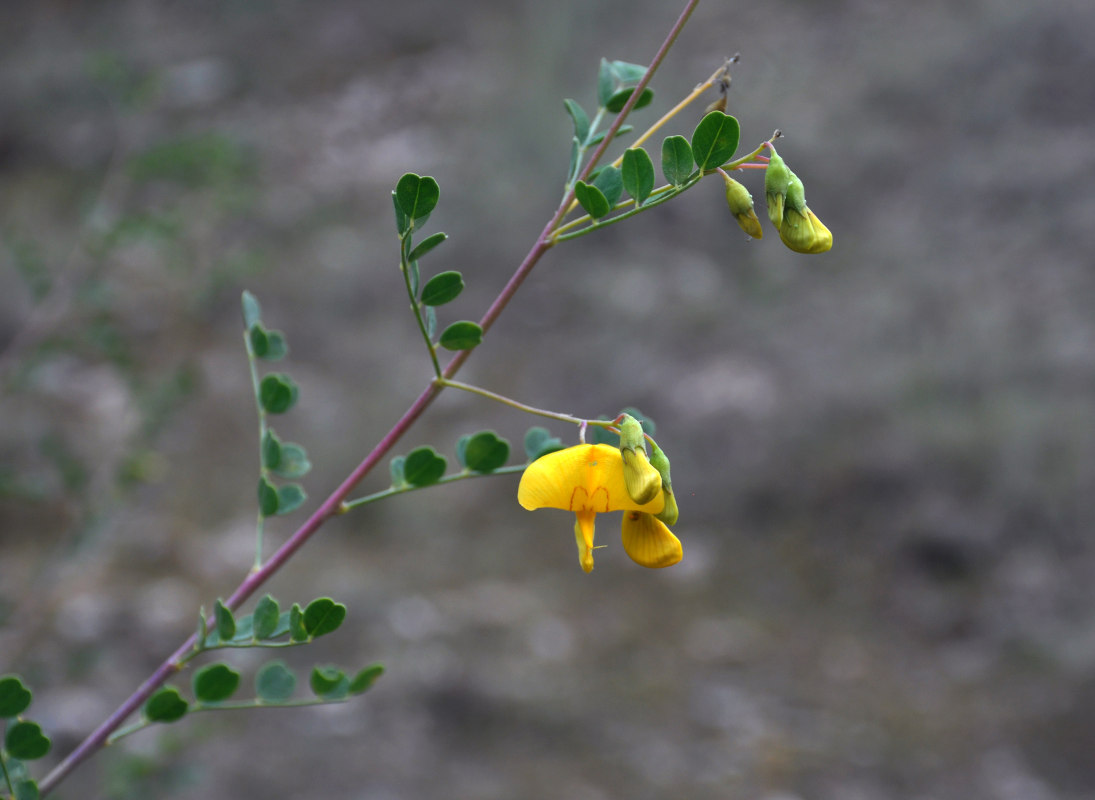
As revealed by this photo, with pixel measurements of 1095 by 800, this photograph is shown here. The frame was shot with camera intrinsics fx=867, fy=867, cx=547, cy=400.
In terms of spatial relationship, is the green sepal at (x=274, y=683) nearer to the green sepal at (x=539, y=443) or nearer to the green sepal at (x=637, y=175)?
the green sepal at (x=539, y=443)

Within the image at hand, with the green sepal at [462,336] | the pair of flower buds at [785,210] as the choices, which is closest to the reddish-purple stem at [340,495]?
the green sepal at [462,336]

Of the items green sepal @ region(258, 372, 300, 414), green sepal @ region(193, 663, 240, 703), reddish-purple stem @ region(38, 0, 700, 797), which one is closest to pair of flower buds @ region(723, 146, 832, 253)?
reddish-purple stem @ region(38, 0, 700, 797)

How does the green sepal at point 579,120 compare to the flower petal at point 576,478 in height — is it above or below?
above

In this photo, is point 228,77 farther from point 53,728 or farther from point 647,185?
point 647,185

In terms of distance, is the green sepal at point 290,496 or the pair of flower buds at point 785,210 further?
the green sepal at point 290,496

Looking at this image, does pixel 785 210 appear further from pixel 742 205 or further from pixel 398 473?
pixel 398 473
